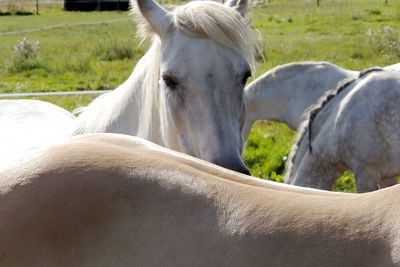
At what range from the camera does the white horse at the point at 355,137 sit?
4152mm

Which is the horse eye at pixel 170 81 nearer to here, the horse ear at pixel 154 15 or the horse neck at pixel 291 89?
the horse ear at pixel 154 15

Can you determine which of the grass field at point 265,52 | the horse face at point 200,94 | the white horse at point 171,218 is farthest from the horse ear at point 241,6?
the white horse at point 171,218

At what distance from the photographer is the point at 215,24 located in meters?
2.43

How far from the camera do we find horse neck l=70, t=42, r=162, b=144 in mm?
2531

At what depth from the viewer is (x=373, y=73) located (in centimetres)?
436

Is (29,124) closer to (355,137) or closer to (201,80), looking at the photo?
(201,80)

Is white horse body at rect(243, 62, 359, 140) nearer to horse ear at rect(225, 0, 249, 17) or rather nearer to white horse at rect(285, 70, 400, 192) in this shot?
white horse at rect(285, 70, 400, 192)

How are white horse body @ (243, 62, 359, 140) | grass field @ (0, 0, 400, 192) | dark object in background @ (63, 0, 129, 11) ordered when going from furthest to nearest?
dark object in background @ (63, 0, 129, 11) → grass field @ (0, 0, 400, 192) → white horse body @ (243, 62, 359, 140)

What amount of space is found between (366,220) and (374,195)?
0.09 m

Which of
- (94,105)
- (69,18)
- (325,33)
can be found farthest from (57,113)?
(69,18)

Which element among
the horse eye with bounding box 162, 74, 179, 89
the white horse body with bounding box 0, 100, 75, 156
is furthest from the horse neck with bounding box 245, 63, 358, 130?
the horse eye with bounding box 162, 74, 179, 89

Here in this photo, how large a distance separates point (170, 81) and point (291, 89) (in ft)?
10.3

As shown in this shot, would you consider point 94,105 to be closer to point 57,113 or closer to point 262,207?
point 57,113

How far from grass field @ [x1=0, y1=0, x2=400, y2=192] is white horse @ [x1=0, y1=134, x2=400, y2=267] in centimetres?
179
